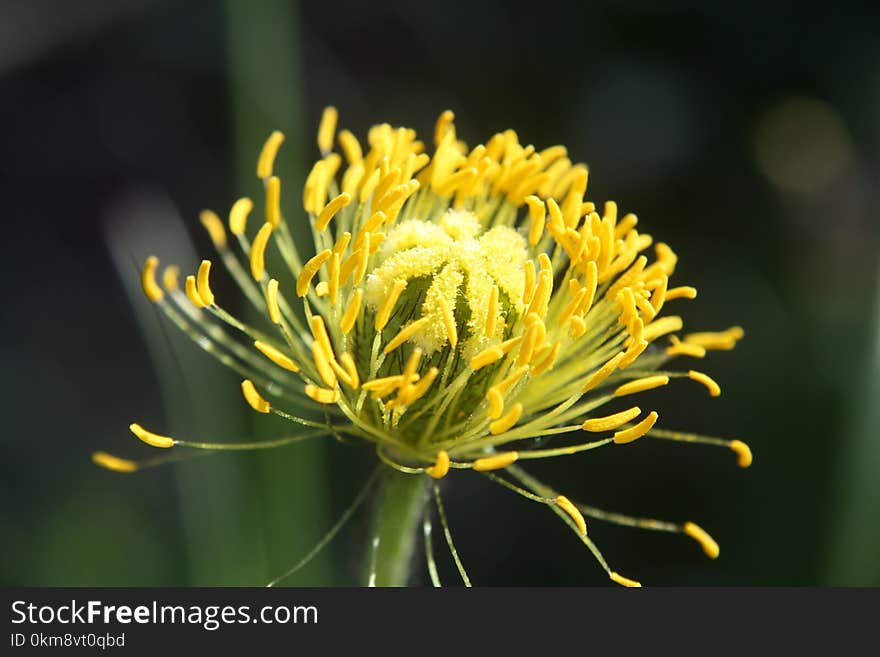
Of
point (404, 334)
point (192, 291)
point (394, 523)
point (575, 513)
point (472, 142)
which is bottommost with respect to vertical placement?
point (575, 513)

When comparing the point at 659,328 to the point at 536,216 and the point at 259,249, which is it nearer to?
the point at 536,216

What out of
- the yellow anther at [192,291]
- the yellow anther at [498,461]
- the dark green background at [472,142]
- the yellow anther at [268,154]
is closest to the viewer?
the yellow anther at [498,461]

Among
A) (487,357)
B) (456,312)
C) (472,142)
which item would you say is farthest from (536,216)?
(472,142)

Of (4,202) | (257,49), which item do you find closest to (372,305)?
(257,49)

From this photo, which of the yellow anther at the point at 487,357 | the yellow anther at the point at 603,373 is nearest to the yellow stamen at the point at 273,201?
the yellow anther at the point at 487,357

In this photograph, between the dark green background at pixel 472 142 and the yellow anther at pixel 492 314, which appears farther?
the dark green background at pixel 472 142

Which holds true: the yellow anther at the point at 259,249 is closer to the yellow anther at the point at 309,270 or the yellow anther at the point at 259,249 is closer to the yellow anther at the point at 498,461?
the yellow anther at the point at 309,270

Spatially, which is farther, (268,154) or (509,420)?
(268,154)
